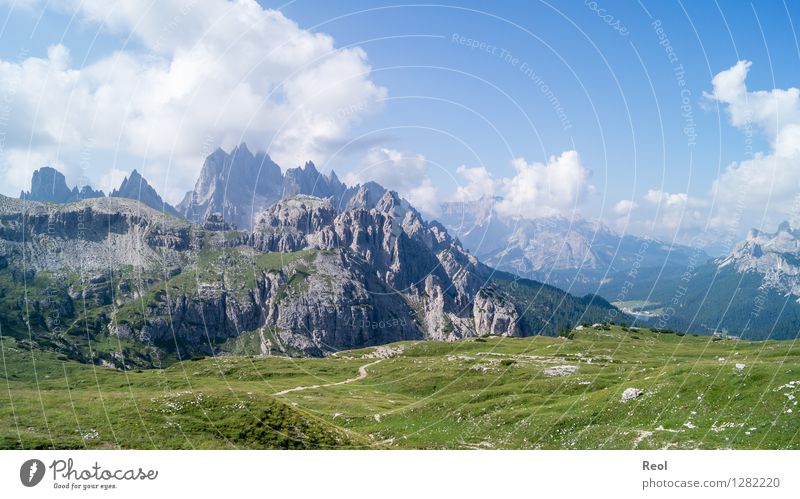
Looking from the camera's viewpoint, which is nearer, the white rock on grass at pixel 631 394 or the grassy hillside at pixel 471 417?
the grassy hillside at pixel 471 417

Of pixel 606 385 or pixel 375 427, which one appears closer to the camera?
pixel 375 427

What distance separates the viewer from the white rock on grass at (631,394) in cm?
5234

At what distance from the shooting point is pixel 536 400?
63375 millimetres

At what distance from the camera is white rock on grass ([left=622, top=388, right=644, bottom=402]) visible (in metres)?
52.3

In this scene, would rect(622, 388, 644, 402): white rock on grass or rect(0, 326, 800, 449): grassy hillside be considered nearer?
rect(0, 326, 800, 449): grassy hillside

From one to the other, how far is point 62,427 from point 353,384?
82435mm

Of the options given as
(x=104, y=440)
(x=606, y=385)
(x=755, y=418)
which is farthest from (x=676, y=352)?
(x=104, y=440)

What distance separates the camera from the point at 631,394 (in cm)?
5269

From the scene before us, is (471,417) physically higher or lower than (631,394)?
lower

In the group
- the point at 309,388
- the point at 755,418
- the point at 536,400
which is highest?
the point at 755,418

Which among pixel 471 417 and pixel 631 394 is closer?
pixel 631 394
